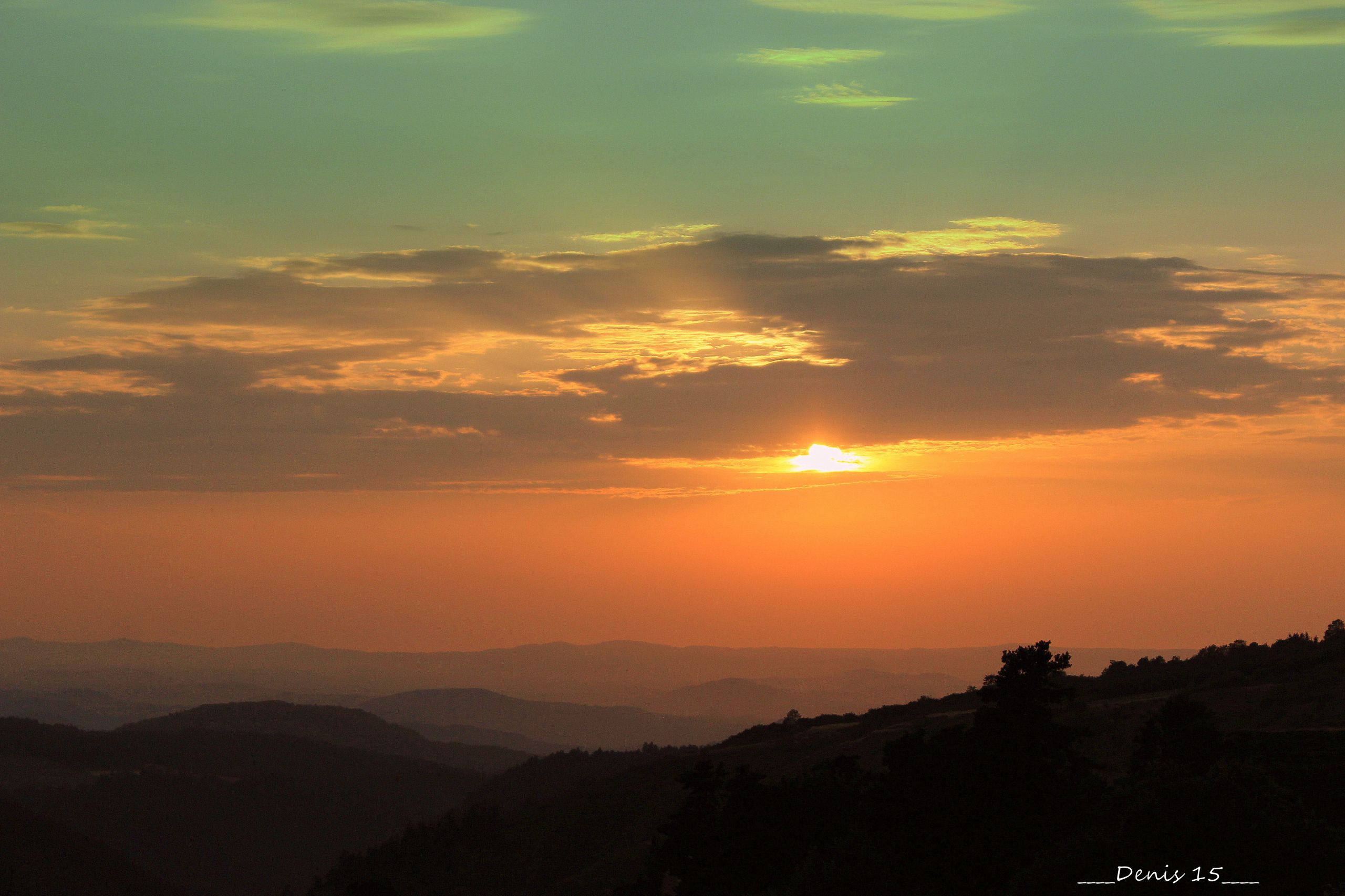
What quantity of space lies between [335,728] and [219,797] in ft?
227

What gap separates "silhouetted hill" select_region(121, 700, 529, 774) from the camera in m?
157

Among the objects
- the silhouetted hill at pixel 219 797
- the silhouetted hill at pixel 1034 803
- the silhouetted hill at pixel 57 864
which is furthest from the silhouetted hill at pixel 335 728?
the silhouetted hill at pixel 1034 803

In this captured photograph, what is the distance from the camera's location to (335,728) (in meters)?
173

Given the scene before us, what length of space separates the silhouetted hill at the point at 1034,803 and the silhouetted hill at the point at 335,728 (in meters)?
108

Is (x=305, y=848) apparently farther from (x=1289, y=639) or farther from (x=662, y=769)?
(x=1289, y=639)

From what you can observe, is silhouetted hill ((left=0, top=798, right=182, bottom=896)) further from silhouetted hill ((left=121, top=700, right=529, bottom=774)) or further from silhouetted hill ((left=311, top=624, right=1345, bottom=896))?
silhouetted hill ((left=121, top=700, right=529, bottom=774))

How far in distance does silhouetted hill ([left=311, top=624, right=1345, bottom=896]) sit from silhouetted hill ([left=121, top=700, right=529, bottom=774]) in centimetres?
10761

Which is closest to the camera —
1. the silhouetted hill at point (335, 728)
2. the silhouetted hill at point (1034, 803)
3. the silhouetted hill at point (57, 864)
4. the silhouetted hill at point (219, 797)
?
the silhouetted hill at point (1034, 803)

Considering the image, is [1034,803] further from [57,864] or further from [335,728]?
[335,728]

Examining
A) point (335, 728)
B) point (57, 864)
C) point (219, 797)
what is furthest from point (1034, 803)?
point (335, 728)

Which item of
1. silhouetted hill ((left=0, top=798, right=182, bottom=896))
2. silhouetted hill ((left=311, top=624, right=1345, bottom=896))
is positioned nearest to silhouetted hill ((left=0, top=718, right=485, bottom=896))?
silhouetted hill ((left=0, top=798, right=182, bottom=896))

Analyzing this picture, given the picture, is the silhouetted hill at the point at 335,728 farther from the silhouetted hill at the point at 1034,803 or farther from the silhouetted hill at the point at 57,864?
the silhouetted hill at the point at 1034,803

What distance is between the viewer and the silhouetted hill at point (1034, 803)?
21766 millimetres

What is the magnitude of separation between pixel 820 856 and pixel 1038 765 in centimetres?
585
